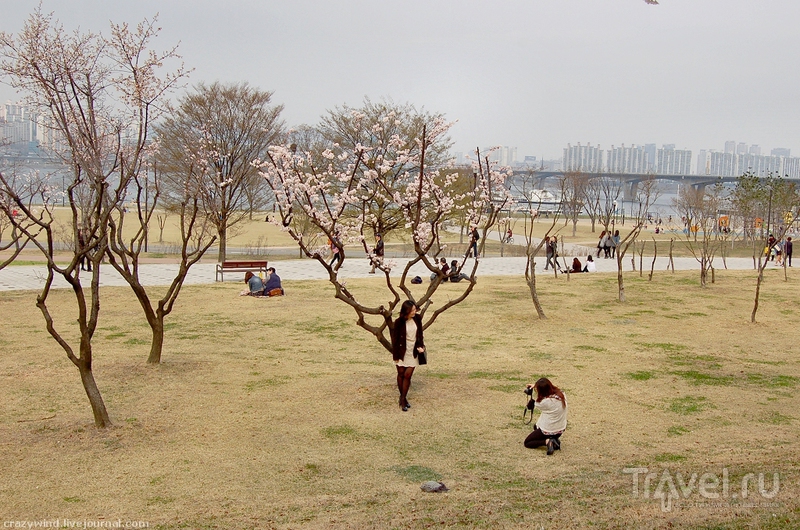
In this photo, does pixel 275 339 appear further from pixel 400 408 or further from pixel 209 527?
pixel 209 527

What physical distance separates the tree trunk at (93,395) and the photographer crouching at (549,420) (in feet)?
15.5

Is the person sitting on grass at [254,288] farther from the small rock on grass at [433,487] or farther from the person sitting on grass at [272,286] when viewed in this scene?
the small rock on grass at [433,487]

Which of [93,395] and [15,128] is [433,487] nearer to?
[93,395]

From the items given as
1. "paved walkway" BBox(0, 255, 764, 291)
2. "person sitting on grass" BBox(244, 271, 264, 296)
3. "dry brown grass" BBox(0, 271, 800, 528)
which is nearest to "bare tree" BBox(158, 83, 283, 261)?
"paved walkway" BBox(0, 255, 764, 291)

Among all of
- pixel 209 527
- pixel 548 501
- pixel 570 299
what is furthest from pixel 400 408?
pixel 570 299

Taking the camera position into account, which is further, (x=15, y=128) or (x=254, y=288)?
(x=254, y=288)

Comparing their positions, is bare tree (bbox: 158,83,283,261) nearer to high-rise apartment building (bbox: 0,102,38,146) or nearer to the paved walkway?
the paved walkway

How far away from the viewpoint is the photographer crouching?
7.79 metres

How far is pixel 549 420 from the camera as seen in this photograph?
25.6 ft

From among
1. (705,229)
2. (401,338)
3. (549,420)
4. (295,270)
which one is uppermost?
(705,229)

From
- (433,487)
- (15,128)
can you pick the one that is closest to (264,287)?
(15,128)

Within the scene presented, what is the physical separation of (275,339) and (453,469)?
279 inches

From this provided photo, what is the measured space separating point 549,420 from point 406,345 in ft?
7.28

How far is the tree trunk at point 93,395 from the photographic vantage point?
26.3ft
